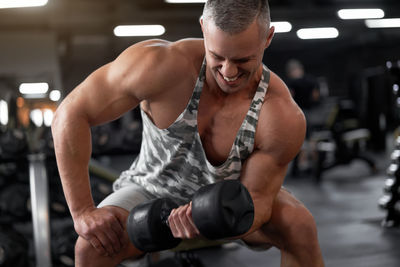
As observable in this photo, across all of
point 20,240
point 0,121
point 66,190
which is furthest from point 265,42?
point 0,121

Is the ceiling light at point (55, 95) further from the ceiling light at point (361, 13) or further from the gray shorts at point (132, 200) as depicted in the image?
the gray shorts at point (132, 200)

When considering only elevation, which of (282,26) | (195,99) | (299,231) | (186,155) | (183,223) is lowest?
(299,231)

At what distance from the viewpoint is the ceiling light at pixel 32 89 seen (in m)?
6.45

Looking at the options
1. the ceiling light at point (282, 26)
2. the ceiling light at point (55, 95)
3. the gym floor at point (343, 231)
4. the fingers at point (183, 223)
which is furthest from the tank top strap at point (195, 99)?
→ the ceiling light at point (282, 26)

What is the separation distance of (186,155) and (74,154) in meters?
0.33

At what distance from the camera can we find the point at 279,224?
4.04ft

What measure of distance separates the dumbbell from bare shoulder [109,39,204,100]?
34cm

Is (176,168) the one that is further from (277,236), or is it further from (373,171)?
(373,171)

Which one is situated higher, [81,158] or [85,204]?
[81,158]

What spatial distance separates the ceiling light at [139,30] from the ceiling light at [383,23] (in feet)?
13.4

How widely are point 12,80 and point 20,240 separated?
16.2ft

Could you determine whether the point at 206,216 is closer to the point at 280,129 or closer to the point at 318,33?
the point at 280,129

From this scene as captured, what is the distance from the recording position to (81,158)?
1.18m

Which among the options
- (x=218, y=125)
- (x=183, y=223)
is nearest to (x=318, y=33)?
(x=218, y=125)
